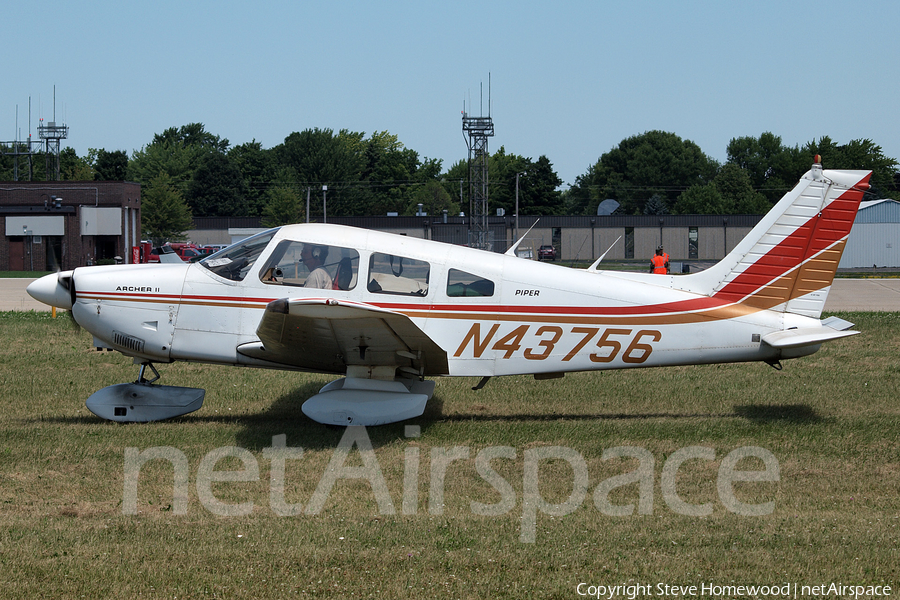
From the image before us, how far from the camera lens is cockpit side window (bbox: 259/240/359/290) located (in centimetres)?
801

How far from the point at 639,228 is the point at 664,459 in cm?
6065

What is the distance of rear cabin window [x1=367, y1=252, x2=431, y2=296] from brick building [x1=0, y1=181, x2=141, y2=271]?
42416 mm

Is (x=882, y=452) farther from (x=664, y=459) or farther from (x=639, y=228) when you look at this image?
(x=639, y=228)

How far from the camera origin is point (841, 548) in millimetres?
4984

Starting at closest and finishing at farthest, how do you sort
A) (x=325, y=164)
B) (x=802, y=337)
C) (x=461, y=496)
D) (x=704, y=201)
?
(x=461, y=496) < (x=802, y=337) < (x=704, y=201) < (x=325, y=164)

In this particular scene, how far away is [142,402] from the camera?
8.45 m

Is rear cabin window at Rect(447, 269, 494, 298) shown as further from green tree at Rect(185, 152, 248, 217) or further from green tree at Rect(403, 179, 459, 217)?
green tree at Rect(185, 152, 248, 217)

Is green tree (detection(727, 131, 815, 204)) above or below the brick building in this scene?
above

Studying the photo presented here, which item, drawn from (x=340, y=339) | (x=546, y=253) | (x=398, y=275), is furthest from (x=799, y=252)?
(x=546, y=253)

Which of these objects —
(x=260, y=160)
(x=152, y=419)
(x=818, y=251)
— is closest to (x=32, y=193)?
(x=152, y=419)

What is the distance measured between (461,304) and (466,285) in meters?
0.20

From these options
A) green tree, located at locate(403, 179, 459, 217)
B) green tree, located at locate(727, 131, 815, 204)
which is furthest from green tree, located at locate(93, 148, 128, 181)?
green tree, located at locate(727, 131, 815, 204)

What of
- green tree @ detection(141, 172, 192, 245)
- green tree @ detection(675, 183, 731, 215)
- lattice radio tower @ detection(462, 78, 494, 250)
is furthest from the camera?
green tree @ detection(675, 183, 731, 215)

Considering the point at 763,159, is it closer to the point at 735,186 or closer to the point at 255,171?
the point at 735,186
